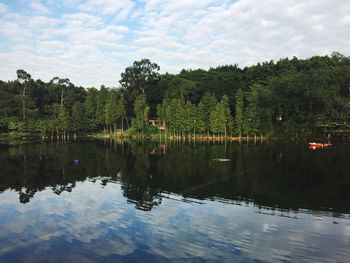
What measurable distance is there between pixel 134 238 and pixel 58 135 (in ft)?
227

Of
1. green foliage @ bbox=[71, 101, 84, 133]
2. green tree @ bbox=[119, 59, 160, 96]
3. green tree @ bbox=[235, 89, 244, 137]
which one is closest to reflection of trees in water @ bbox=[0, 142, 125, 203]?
green tree @ bbox=[235, 89, 244, 137]

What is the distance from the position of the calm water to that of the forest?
94.0 feet

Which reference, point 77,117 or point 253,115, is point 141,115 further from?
point 253,115

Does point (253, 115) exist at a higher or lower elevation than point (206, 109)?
lower

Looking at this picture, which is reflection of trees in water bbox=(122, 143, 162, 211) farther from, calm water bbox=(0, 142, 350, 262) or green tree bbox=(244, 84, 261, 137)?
green tree bbox=(244, 84, 261, 137)

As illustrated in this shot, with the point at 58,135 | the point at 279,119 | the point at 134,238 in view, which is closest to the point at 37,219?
the point at 134,238

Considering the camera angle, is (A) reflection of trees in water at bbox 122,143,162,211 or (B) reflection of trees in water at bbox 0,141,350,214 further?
(B) reflection of trees in water at bbox 0,141,350,214

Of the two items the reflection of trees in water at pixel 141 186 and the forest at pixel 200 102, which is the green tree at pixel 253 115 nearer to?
the forest at pixel 200 102

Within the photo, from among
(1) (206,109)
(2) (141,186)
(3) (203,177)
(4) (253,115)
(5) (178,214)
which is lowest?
(5) (178,214)

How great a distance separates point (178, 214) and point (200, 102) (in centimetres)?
5342

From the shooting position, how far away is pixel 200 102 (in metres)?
69.7

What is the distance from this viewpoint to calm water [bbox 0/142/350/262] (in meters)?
12.8

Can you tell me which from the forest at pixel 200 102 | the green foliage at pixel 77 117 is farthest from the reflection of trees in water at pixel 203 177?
the green foliage at pixel 77 117

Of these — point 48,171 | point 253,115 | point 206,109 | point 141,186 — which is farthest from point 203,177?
point 206,109
